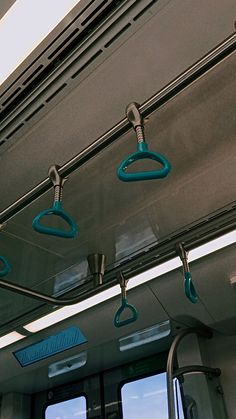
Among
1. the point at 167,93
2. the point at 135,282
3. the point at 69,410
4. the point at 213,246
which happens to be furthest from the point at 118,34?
the point at 69,410

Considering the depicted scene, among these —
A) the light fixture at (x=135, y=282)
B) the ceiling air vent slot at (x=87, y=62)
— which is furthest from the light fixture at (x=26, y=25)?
the light fixture at (x=135, y=282)

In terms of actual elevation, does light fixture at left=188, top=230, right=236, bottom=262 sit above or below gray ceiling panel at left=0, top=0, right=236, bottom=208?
above

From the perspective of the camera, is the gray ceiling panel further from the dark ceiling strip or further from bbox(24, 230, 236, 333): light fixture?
bbox(24, 230, 236, 333): light fixture

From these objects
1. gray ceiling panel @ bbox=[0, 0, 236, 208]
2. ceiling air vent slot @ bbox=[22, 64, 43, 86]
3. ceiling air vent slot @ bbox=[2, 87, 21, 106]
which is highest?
gray ceiling panel @ bbox=[0, 0, 236, 208]

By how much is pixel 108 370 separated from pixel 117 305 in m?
1.39

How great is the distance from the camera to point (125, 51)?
3.74 feet

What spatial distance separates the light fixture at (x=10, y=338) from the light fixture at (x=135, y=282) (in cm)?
16

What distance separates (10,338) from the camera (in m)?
3.14

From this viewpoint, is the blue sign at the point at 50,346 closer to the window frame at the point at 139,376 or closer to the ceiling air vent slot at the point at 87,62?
the window frame at the point at 139,376

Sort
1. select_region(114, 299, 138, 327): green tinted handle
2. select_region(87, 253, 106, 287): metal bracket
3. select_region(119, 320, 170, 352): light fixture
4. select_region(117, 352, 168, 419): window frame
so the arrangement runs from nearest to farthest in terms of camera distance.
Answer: select_region(114, 299, 138, 327): green tinted handle → select_region(87, 253, 106, 287): metal bracket → select_region(119, 320, 170, 352): light fixture → select_region(117, 352, 168, 419): window frame

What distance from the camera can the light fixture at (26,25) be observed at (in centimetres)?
100

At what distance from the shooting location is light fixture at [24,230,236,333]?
82.8 inches

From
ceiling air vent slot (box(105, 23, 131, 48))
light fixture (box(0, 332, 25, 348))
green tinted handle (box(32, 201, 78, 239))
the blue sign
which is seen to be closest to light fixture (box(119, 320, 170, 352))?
the blue sign

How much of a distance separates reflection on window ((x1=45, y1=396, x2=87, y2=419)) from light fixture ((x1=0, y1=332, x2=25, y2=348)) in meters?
1.10
